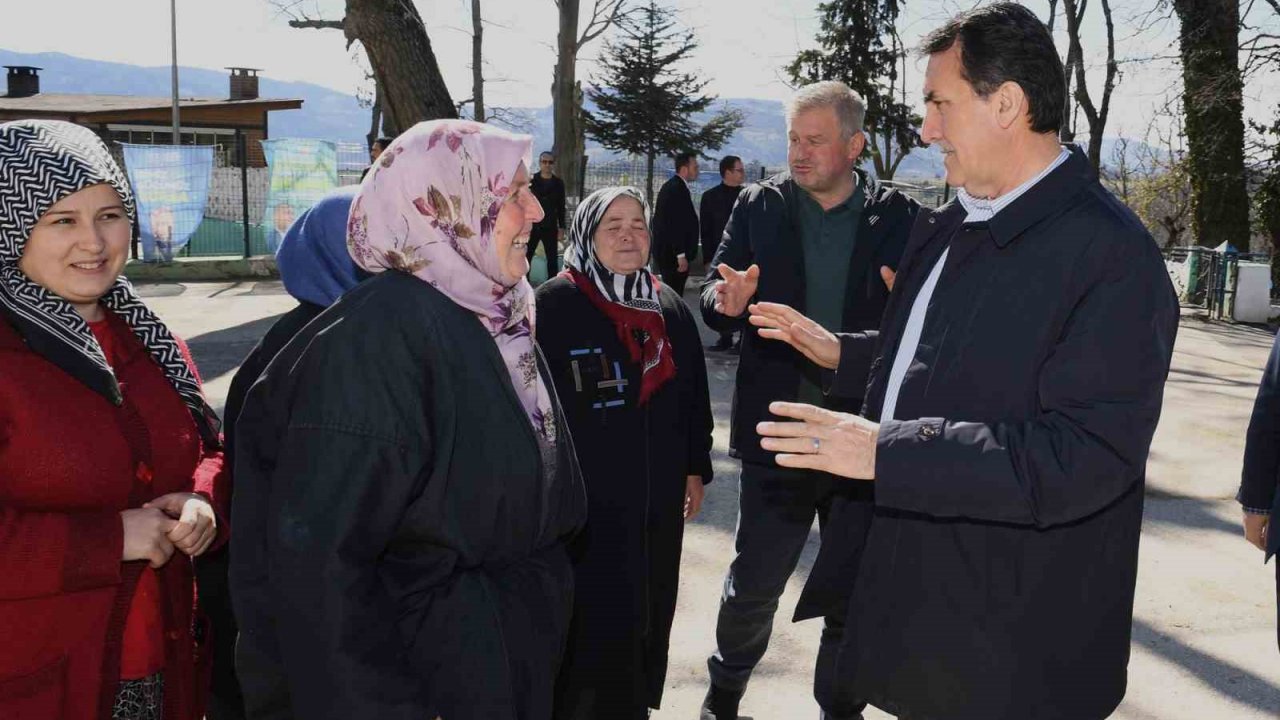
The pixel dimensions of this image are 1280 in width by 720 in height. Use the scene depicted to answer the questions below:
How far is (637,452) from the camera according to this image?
10.6 ft

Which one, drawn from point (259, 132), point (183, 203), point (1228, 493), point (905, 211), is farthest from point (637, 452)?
point (259, 132)

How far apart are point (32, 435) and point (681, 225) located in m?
9.34

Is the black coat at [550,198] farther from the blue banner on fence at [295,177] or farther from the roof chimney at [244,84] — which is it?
the roof chimney at [244,84]

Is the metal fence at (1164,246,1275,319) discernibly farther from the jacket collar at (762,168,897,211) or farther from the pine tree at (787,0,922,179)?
the pine tree at (787,0,922,179)

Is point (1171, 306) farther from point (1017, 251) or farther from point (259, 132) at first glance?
point (259, 132)

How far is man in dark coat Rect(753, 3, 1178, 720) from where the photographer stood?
1.86 meters

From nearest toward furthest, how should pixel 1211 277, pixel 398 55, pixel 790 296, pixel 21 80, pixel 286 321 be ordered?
pixel 286 321 < pixel 790 296 < pixel 398 55 < pixel 1211 277 < pixel 21 80

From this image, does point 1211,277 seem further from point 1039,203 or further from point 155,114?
point 155,114

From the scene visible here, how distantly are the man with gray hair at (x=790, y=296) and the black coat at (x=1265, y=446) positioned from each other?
115cm

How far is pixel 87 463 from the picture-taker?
206 centimetres

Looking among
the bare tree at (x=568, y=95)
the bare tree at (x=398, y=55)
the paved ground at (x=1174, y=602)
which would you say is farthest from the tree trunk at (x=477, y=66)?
the paved ground at (x=1174, y=602)

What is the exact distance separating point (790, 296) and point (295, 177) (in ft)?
45.1

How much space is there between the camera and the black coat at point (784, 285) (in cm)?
355

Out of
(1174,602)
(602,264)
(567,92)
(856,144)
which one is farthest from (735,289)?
(567,92)
